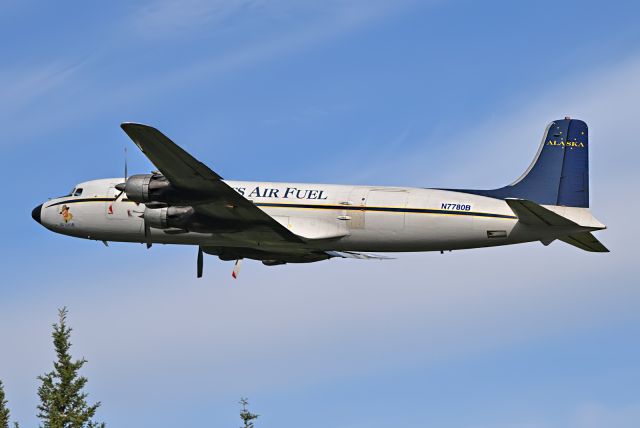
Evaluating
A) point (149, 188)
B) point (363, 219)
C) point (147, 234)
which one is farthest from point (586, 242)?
point (147, 234)

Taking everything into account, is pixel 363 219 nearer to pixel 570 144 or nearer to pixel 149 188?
pixel 149 188

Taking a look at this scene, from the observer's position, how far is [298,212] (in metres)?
47.0

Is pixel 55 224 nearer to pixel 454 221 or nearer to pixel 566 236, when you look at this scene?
pixel 454 221

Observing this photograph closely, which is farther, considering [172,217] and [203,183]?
[172,217]

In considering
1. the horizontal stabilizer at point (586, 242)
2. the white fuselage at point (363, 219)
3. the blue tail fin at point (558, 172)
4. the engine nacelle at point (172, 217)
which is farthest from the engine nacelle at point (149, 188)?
the horizontal stabilizer at point (586, 242)

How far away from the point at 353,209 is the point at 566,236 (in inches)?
319

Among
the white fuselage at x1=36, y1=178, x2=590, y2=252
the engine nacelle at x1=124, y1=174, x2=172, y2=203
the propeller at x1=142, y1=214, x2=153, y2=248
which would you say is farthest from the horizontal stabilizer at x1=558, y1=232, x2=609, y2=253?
the propeller at x1=142, y1=214, x2=153, y2=248

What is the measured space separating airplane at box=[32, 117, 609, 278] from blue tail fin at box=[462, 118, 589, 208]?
4 cm

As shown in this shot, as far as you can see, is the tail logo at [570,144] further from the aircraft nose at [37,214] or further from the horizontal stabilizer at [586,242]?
the aircraft nose at [37,214]

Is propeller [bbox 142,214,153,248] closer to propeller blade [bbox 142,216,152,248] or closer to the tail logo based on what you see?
propeller blade [bbox 142,216,152,248]

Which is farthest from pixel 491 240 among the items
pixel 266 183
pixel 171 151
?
pixel 171 151

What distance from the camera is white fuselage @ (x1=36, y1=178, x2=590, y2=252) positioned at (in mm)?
45094

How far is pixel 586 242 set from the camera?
45438mm

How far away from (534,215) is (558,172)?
3.08m
